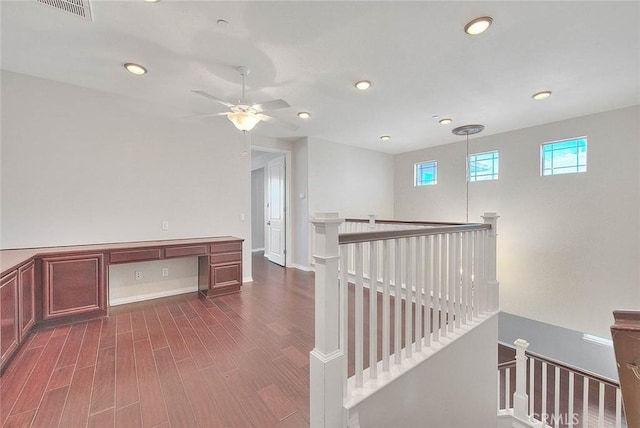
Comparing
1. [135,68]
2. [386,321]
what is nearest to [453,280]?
[386,321]

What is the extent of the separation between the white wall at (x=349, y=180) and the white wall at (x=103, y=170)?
1.63m

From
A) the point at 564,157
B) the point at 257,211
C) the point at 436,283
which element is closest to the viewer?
the point at 436,283

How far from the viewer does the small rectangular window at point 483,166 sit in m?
5.13


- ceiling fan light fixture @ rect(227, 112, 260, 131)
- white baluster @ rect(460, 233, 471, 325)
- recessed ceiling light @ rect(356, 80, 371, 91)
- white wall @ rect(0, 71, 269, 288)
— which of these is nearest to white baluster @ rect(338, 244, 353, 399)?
white baluster @ rect(460, 233, 471, 325)

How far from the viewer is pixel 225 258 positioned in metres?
3.75

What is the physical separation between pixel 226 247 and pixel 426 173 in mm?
4954

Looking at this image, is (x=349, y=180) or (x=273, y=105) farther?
(x=349, y=180)

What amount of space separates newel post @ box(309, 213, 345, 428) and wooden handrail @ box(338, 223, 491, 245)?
119 mm

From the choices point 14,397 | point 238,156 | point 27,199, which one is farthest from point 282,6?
point 27,199

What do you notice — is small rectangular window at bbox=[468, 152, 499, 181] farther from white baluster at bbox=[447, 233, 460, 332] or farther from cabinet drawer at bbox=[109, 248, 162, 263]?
cabinet drawer at bbox=[109, 248, 162, 263]

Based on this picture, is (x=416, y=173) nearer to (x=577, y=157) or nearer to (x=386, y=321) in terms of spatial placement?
(x=577, y=157)

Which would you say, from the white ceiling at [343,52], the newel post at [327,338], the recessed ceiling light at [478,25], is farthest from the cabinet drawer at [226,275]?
the recessed ceiling light at [478,25]

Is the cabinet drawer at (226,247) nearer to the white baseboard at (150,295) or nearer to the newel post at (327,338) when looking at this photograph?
the white baseboard at (150,295)

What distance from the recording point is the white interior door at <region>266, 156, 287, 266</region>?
5562 millimetres
